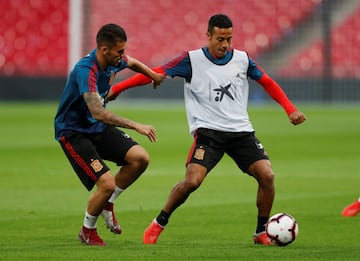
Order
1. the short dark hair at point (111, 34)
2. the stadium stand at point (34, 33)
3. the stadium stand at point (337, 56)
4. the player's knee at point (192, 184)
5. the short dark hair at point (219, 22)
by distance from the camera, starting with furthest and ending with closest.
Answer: the stadium stand at point (34, 33) → the stadium stand at point (337, 56) → the short dark hair at point (219, 22) → the player's knee at point (192, 184) → the short dark hair at point (111, 34)

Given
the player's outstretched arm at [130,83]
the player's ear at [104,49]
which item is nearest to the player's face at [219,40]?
the player's outstretched arm at [130,83]

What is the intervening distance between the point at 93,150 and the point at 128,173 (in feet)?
2.09

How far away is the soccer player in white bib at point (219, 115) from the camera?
9.23 meters

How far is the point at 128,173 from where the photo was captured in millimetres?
9594

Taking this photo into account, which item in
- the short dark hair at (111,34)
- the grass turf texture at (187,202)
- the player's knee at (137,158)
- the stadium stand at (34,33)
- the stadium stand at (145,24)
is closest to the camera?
the grass turf texture at (187,202)

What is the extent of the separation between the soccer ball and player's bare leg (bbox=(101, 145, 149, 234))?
4.55ft

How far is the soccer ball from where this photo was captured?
8.78 meters

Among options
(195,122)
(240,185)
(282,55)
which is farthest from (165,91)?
(195,122)

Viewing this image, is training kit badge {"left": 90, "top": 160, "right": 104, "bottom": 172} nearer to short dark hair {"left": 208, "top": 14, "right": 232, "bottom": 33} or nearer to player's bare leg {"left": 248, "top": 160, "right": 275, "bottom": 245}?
player's bare leg {"left": 248, "top": 160, "right": 275, "bottom": 245}

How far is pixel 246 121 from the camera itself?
31.1 feet

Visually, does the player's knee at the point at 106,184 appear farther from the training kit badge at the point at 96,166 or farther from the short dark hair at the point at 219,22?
the short dark hair at the point at 219,22

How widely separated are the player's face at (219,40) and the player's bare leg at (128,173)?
3.77 feet

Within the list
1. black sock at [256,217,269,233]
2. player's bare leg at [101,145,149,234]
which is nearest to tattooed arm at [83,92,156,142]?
player's bare leg at [101,145,149,234]

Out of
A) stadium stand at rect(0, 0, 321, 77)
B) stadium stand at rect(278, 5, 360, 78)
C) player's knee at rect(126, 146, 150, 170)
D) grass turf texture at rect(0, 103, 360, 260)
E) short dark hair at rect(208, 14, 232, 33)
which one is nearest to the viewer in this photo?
grass turf texture at rect(0, 103, 360, 260)
